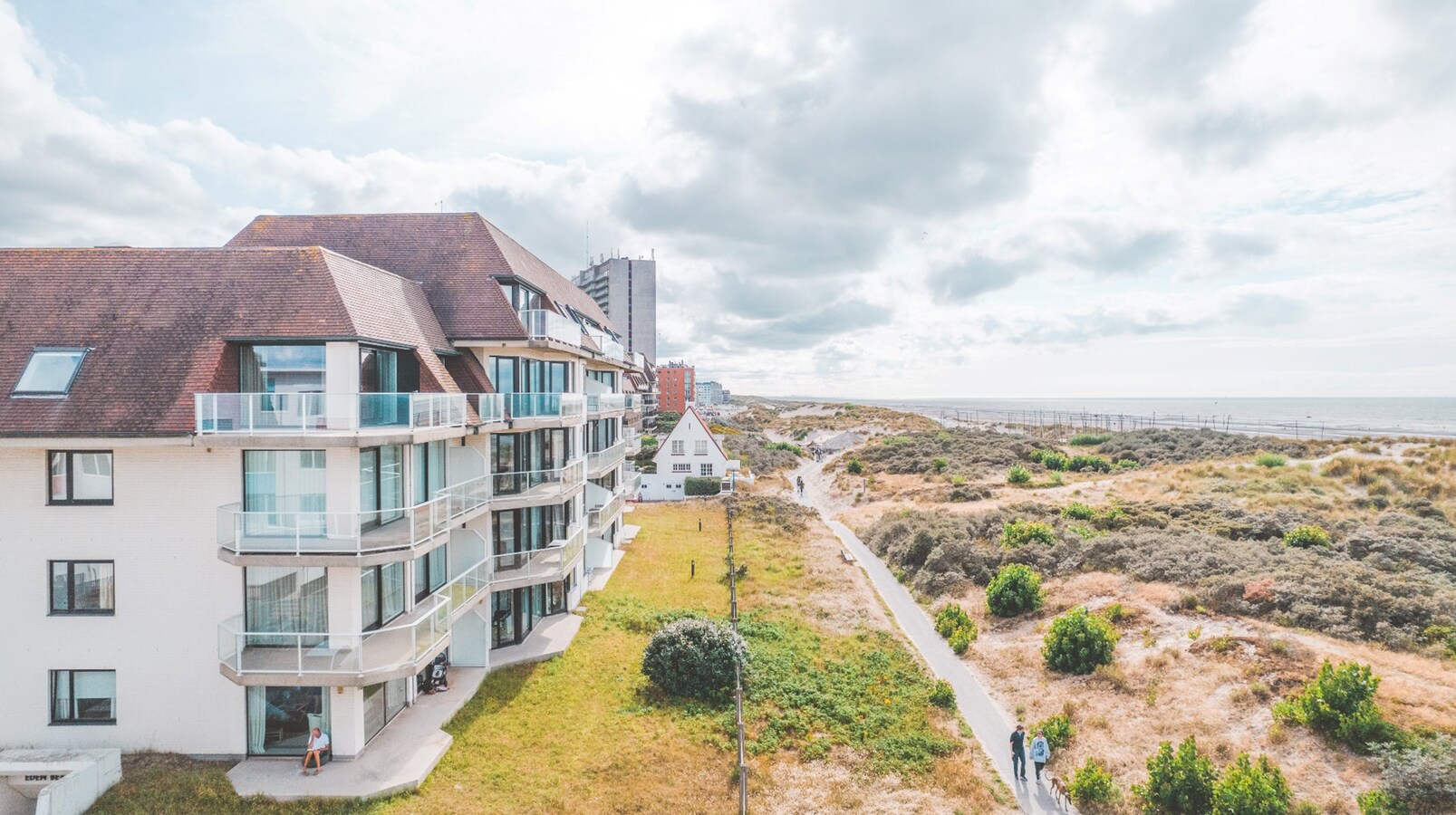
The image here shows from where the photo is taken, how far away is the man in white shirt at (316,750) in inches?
557

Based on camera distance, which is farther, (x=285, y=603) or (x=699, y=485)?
(x=699, y=485)

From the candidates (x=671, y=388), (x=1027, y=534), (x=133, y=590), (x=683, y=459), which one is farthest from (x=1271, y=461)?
(x=671, y=388)

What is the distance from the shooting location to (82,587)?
14.7 meters

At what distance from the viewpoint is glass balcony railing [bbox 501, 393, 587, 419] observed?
2079cm

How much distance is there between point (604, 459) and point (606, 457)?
0.36 meters

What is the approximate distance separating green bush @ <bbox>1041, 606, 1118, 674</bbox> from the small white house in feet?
118

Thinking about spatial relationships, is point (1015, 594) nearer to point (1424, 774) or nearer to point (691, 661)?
point (1424, 774)

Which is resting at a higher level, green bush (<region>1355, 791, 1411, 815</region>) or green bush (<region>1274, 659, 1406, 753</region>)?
green bush (<region>1274, 659, 1406, 753</region>)

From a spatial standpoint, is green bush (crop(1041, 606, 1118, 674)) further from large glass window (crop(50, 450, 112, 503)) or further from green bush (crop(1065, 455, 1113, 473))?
green bush (crop(1065, 455, 1113, 473))

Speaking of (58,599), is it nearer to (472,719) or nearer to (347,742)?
(347,742)

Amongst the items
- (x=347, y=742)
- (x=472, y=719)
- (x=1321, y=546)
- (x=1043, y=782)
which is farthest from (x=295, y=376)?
(x=1321, y=546)

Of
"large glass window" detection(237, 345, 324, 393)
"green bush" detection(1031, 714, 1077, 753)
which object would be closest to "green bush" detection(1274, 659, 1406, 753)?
"green bush" detection(1031, 714, 1077, 753)

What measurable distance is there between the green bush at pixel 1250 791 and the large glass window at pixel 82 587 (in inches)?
947

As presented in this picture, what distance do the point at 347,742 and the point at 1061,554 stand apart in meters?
29.2
